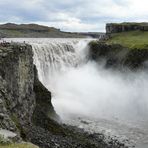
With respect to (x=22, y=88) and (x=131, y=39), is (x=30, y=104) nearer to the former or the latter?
(x=22, y=88)

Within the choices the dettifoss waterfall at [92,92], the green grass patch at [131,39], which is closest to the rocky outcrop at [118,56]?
the dettifoss waterfall at [92,92]

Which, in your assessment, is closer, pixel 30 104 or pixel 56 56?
pixel 30 104

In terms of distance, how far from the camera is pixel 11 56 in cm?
4634

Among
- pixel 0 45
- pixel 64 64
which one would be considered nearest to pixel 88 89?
pixel 64 64

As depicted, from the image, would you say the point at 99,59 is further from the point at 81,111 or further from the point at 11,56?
the point at 11,56

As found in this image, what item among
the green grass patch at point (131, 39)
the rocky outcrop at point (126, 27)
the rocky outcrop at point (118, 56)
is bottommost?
the rocky outcrop at point (118, 56)

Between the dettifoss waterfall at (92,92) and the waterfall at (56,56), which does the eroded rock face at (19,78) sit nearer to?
the dettifoss waterfall at (92,92)

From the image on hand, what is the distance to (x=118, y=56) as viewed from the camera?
334 feet

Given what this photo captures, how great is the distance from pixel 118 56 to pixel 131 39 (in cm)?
1865

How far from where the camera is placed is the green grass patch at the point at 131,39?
103000 millimetres

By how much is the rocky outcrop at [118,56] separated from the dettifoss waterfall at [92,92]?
1.87m

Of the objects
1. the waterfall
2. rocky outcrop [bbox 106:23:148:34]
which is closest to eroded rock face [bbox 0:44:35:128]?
the waterfall

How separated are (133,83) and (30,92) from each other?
1818 inches

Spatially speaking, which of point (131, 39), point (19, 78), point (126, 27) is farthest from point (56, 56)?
point (126, 27)
